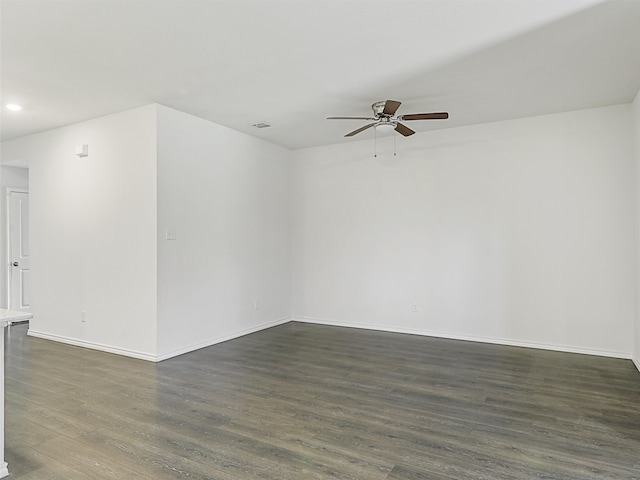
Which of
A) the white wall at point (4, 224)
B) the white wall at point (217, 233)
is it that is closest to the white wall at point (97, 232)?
the white wall at point (217, 233)

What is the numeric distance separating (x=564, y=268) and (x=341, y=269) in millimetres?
2930

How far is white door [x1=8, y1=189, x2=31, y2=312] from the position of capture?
6.46m

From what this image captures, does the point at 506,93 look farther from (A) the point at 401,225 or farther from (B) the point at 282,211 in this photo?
(B) the point at 282,211

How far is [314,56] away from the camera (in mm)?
3305

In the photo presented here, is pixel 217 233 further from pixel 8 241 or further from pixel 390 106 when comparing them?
pixel 8 241

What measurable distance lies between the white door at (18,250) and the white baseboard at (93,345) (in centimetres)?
126

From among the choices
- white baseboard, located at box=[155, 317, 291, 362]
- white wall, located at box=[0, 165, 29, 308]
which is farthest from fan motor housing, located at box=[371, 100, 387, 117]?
white wall, located at box=[0, 165, 29, 308]

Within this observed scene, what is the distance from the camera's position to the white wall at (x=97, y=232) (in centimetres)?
448

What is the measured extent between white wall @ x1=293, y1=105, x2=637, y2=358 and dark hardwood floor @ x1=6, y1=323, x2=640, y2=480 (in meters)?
0.66

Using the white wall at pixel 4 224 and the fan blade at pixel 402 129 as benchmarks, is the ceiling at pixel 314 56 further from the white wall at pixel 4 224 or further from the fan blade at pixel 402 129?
the white wall at pixel 4 224

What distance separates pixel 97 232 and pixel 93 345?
134 centimetres

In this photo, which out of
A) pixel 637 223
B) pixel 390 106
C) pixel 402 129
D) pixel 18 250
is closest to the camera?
pixel 390 106

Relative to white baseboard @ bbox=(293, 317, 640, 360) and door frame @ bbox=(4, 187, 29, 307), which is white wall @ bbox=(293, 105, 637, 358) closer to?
white baseboard @ bbox=(293, 317, 640, 360)

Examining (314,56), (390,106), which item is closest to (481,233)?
(390,106)
